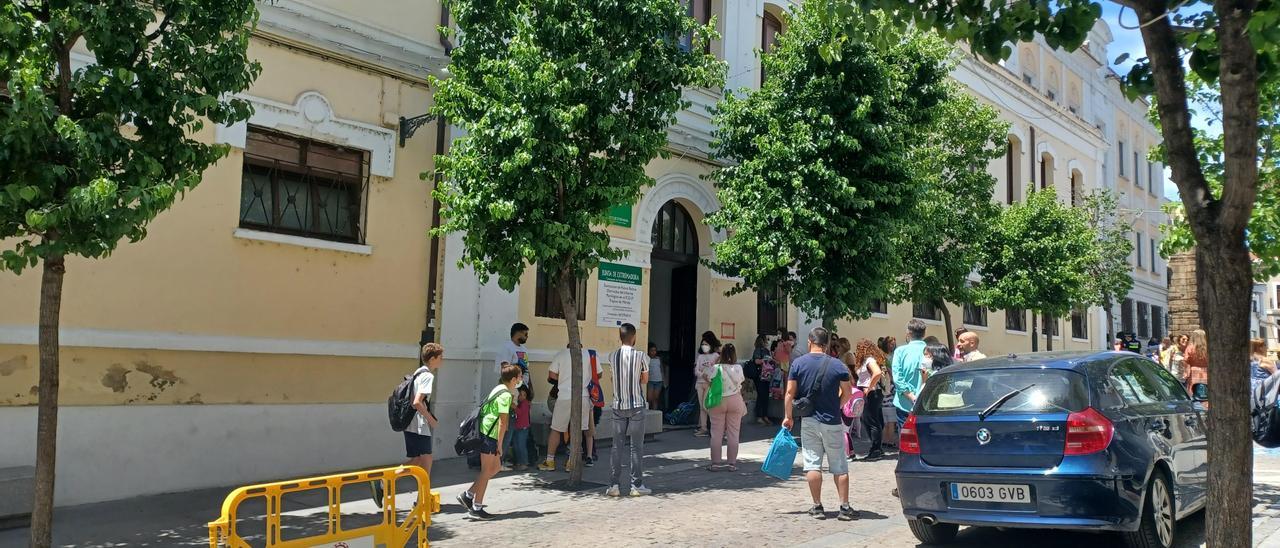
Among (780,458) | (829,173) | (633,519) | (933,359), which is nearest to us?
(780,458)

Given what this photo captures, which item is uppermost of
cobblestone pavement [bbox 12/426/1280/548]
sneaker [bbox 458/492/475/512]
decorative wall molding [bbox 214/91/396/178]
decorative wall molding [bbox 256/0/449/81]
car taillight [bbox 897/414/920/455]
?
decorative wall molding [bbox 256/0/449/81]

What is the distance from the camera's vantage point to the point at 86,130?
587cm

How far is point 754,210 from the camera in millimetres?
13031

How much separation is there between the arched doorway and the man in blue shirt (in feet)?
18.9

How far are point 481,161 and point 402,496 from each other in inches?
134

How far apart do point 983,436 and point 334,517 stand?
14.5 feet

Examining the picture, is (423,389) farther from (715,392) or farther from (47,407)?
(715,392)

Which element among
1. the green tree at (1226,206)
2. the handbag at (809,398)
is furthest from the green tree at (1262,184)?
the green tree at (1226,206)

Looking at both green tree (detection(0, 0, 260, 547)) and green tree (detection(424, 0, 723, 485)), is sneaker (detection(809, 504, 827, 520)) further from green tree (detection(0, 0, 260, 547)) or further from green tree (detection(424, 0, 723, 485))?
green tree (detection(0, 0, 260, 547))

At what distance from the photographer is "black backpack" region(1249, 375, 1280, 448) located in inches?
286

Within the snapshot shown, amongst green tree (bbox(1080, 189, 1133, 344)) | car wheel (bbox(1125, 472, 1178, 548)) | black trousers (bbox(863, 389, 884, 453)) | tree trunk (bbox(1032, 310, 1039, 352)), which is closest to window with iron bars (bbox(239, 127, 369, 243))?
black trousers (bbox(863, 389, 884, 453))

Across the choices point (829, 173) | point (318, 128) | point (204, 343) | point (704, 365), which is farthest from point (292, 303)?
point (829, 173)

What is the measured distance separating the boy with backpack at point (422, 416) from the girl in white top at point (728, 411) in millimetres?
3682

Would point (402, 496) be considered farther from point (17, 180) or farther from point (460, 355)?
point (17, 180)
